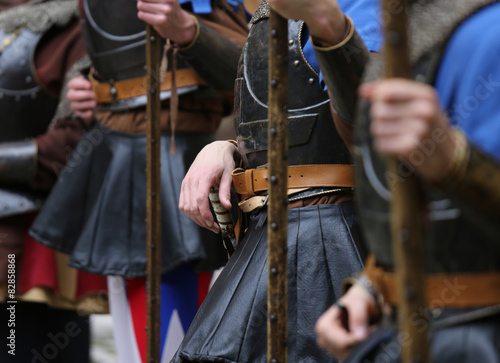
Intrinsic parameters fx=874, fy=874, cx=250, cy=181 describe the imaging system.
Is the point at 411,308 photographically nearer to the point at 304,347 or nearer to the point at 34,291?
the point at 304,347

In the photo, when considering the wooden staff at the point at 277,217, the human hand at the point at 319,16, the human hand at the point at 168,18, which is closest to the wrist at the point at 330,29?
the human hand at the point at 319,16

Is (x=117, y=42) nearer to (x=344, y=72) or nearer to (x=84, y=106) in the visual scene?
(x=84, y=106)

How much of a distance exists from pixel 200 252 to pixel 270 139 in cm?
119

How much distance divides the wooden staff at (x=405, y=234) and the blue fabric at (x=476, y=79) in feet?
0.40

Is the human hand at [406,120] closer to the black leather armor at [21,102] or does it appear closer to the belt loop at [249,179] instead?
the belt loop at [249,179]

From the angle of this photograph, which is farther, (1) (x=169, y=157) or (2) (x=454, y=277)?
(1) (x=169, y=157)

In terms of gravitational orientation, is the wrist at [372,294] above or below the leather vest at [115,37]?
below

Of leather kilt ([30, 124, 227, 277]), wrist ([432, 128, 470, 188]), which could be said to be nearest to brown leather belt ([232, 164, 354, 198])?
wrist ([432, 128, 470, 188])

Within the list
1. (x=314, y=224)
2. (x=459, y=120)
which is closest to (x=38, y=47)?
(x=314, y=224)

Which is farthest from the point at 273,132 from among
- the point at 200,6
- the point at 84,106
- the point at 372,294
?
the point at 84,106

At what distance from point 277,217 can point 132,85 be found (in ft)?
4.61

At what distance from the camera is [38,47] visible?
3680mm

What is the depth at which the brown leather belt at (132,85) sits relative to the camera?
114 inches

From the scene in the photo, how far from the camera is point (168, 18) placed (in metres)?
2.65
